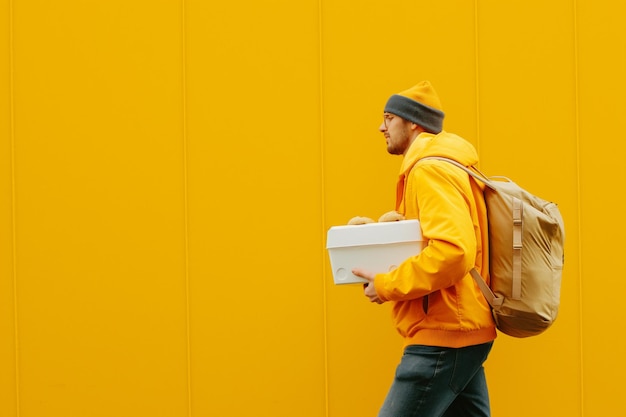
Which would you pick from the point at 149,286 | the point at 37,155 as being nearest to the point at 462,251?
the point at 149,286

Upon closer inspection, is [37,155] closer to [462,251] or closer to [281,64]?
[281,64]

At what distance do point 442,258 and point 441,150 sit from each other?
41cm

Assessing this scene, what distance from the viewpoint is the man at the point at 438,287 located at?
3484 millimetres

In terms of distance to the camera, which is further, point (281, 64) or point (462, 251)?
point (281, 64)

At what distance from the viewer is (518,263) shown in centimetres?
365

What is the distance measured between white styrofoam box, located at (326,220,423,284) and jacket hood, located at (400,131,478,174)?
228mm

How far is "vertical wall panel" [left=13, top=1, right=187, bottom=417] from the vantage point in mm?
4695

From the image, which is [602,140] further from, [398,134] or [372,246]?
[372,246]

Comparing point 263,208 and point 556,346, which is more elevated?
point 263,208

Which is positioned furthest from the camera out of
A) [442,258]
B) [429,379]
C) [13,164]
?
[13,164]

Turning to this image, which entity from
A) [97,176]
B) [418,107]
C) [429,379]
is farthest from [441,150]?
[97,176]

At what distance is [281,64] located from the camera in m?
4.71

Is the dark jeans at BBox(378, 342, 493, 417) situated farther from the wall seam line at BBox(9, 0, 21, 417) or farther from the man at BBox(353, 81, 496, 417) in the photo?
the wall seam line at BBox(9, 0, 21, 417)

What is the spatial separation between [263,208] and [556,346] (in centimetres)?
139
